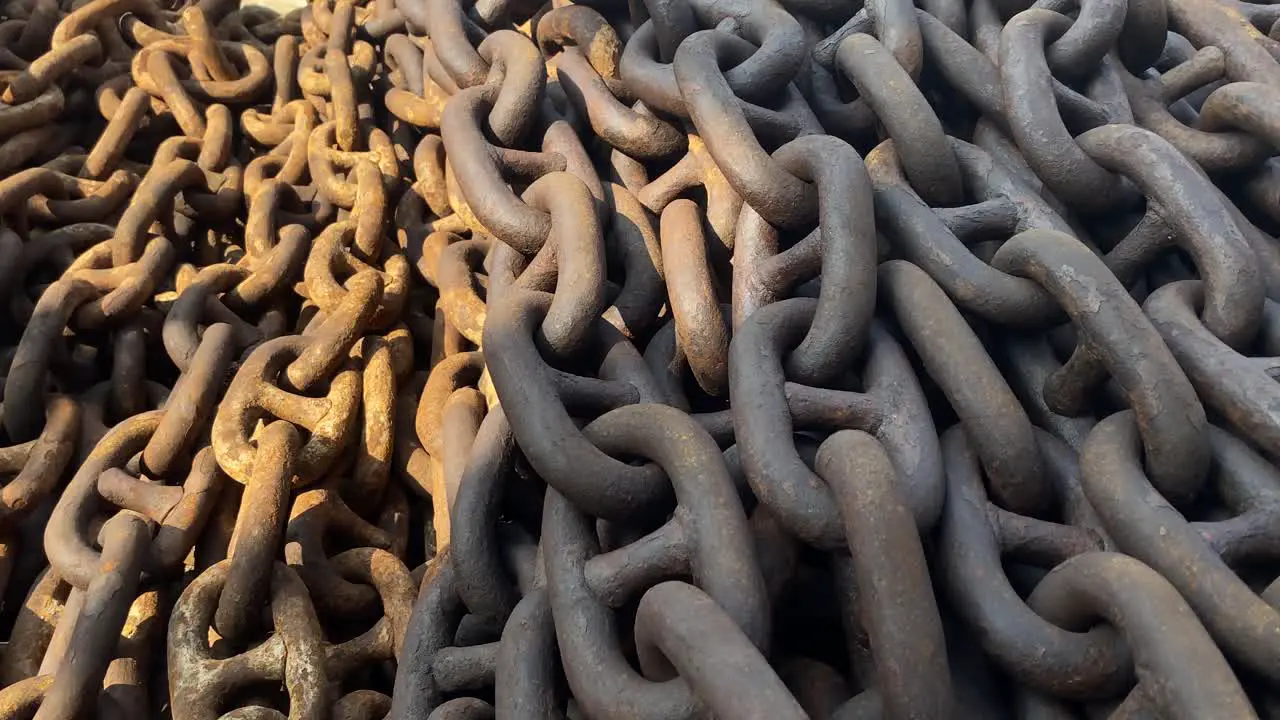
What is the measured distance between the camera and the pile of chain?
2.39 feet

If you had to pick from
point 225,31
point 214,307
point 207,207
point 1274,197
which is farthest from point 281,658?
point 225,31

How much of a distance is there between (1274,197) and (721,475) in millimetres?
765

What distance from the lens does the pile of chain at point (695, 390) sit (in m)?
0.73

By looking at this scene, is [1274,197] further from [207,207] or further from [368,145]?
[207,207]

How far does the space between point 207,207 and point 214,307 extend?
11.4 inches

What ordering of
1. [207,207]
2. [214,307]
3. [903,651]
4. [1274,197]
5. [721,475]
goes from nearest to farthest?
1. [903,651]
2. [721,475]
3. [1274,197]
4. [214,307]
5. [207,207]

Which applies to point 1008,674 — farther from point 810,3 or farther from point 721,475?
point 810,3

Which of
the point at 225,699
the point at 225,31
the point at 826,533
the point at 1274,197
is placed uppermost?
the point at 225,31

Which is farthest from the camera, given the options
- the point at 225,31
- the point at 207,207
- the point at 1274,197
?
the point at 225,31

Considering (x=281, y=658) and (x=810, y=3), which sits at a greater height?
(x=810, y=3)

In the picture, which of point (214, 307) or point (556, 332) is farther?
point (214, 307)

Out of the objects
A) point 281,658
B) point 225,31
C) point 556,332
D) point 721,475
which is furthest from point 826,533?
point 225,31

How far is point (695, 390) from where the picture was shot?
3.26ft

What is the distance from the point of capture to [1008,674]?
734mm
